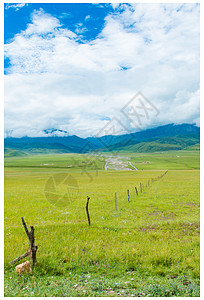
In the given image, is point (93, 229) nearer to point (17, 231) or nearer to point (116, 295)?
point (17, 231)

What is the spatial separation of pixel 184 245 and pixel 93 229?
6.72 meters

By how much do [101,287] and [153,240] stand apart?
20.4ft

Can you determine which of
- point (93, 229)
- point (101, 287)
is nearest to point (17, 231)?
point (93, 229)

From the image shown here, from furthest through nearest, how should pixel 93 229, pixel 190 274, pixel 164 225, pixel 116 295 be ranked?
pixel 164 225 → pixel 93 229 → pixel 190 274 → pixel 116 295

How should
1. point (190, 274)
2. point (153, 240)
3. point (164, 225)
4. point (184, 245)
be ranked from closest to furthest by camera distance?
point (190, 274) < point (184, 245) < point (153, 240) < point (164, 225)

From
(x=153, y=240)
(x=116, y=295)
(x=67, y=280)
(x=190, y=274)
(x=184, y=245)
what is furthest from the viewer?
(x=153, y=240)

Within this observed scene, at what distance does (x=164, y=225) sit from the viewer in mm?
17125

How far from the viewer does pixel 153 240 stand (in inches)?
514

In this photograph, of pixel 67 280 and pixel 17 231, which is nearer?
pixel 67 280

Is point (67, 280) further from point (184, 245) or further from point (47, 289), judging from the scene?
point (184, 245)

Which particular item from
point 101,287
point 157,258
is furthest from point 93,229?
point 101,287

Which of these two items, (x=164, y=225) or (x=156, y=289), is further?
(x=164, y=225)

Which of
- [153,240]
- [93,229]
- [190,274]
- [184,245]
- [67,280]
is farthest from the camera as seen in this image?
[93,229]

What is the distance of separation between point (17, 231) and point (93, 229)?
6.21 meters
